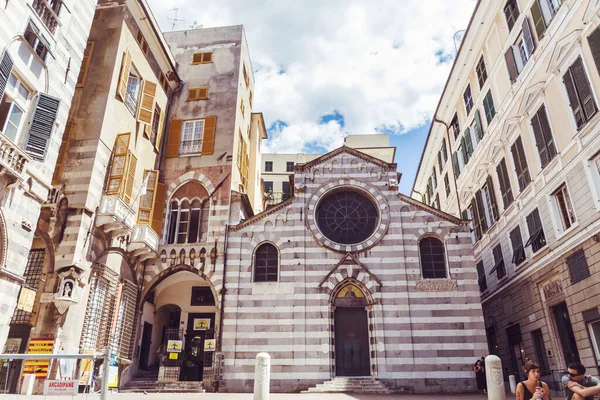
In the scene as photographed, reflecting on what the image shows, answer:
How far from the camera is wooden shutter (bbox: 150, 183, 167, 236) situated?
2158 centimetres

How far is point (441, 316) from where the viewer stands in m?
19.5

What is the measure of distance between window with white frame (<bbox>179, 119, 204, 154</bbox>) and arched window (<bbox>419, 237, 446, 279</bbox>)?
12.4 metres

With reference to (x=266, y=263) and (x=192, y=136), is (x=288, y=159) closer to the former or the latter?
(x=192, y=136)

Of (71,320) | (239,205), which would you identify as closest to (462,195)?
(239,205)

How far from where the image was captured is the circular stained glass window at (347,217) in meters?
21.4

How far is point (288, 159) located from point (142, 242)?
1264 inches

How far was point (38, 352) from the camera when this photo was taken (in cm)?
1491

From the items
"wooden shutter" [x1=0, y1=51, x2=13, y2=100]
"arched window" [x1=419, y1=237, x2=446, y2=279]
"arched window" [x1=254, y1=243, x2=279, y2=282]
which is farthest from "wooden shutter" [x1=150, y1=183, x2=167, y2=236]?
"arched window" [x1=419, y1=237, x2=446, y2=279]

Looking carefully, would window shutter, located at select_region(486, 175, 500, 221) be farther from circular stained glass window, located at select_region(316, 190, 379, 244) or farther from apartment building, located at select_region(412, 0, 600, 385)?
circular stained glass window, located at select_region(316, 190, 379, 244)

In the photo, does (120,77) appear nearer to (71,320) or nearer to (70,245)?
(70,245)

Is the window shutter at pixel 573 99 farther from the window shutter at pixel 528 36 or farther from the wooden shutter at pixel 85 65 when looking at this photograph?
the wooden shutter at pixel 85 65

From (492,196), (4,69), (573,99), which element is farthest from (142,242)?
(573,99)

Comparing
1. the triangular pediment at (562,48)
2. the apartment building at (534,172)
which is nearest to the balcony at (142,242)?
the apartment building at (534,172)

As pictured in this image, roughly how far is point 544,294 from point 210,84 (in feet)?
64.8
